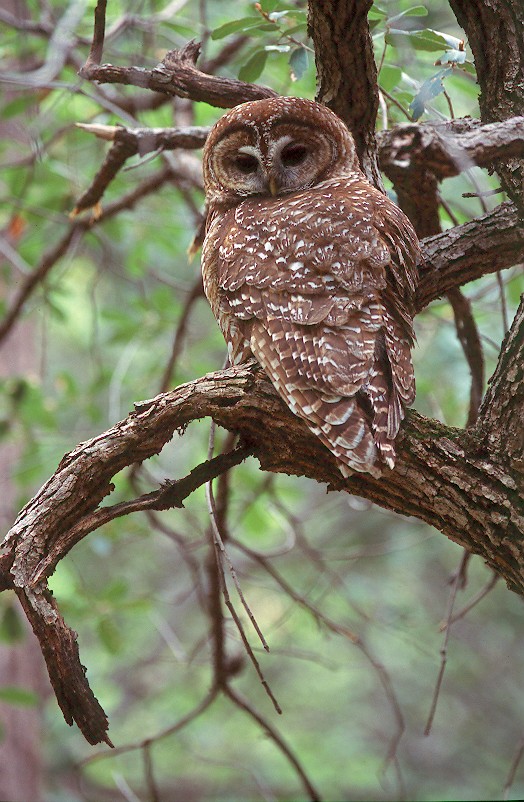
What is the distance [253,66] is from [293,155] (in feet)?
1.47

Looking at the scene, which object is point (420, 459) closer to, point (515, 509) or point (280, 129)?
point (515, 509)

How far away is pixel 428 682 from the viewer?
756 centimetres

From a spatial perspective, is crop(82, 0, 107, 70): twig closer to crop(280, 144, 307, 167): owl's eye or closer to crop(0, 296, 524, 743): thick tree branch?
crop(280, 144, 307, 167): owl's eye

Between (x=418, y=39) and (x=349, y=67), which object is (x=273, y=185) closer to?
(x=349, y=67)

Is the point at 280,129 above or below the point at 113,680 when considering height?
below

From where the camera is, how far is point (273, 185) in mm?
2678

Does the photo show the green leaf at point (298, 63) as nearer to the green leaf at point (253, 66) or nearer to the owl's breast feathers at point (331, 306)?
the green leaf at point (253, 66)

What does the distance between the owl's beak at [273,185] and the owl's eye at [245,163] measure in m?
0.13

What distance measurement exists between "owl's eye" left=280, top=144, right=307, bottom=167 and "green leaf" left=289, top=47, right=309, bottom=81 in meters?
0.22

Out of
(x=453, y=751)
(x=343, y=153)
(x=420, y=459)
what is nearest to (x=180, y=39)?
(x=343, y=153)

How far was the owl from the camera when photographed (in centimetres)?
203

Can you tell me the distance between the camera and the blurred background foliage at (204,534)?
3973 millimetres

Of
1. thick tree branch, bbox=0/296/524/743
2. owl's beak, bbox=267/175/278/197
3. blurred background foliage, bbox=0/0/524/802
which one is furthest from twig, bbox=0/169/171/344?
thick tree branch, bbox=0/296/524/743

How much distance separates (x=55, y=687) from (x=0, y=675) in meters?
3.83
